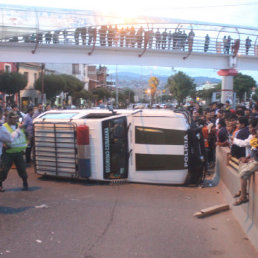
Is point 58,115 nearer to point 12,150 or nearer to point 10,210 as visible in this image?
point 12,150

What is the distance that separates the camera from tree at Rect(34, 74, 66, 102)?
1698 inches

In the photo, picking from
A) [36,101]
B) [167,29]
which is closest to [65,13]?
[167,29]

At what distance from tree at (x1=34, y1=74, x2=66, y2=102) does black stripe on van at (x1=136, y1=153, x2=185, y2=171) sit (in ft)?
121

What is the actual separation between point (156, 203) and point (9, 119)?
370 cm

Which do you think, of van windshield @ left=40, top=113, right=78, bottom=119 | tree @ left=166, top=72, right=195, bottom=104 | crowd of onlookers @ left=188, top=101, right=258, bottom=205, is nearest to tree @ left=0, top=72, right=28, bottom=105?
tree @ left=166, top=72, right=195, bottom=104

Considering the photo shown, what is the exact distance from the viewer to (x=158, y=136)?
8.18 metres

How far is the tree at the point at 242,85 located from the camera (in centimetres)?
5741

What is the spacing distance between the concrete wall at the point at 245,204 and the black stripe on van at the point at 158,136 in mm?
1119

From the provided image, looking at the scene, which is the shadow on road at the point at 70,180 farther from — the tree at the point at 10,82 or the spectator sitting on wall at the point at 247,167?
the tree at the point at 10,82

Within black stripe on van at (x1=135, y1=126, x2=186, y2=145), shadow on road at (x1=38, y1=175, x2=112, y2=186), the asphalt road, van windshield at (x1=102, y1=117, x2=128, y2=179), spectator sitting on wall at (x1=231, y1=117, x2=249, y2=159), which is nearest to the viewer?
the asphalt road

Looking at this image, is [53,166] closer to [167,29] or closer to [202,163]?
[202,163]

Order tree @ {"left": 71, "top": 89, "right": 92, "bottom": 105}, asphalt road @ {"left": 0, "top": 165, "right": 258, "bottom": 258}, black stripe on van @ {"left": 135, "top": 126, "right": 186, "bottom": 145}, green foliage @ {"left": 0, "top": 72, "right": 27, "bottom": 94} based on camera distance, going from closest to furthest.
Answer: asphalt road @ {"left": 0, "top": 165, "right": 258, "bottom": 258} < black stripe on van @ {"left": 135, "top": 126, "right": 186, "bottom": 145} < green foliage @ {"left": 0, "top": 72, "right": 27, "bottom": 94} < tree @ {"left": 71, "top": 89, "right": 92, "bottom": 105}

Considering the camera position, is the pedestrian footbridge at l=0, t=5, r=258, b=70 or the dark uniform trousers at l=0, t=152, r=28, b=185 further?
the pedestrian footbridge at l=0, t=5, r=258, b=70

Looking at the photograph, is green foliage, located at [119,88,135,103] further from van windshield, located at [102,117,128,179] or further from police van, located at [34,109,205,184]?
van windshield, located at [102,117,128,179]
